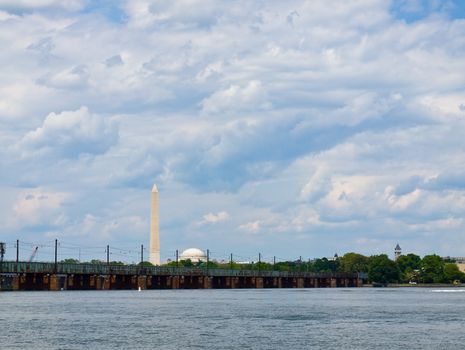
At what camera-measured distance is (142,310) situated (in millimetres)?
118188

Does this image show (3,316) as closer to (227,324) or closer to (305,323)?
(227,324)

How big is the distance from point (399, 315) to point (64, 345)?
51.3m

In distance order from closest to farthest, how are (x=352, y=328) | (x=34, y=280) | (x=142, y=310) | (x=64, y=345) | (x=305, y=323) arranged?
1. (x=64, y=345)
2. (x=352, y=328)
3. (x=305, y=323)
4. (x=142, y=310)
5. (x=34, y=280)

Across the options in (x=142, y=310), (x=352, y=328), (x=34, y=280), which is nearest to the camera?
(x=352, y=328)

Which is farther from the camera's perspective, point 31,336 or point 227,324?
point 227,324

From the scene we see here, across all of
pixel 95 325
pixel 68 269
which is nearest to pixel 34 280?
pixel 68 269

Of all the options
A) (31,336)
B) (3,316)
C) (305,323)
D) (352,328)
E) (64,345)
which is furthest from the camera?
(3,316)

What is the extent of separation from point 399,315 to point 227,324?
88.5 ft

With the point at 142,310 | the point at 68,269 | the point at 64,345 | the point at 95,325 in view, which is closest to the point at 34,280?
the point at 68,269

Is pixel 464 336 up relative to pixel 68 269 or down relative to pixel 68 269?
down

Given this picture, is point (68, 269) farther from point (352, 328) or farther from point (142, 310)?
point (352, 328)

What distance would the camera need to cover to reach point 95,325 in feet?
296

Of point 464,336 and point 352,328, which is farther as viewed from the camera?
point 352,328

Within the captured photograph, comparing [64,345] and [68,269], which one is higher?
[68,269]
